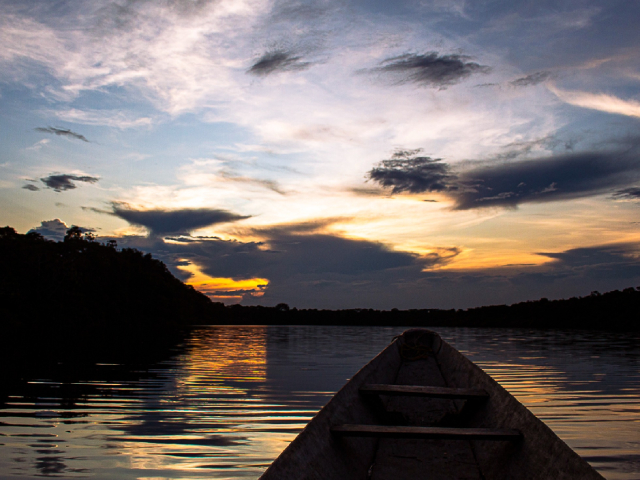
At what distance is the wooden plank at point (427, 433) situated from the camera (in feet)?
11.4

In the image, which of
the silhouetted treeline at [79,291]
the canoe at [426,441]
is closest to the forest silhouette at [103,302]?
the silhouetted treeline at [79,291]

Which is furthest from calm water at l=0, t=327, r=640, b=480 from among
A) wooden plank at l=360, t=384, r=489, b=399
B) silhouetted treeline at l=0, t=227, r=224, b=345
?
silhouetted treeline at l=0, t=227, r=224, b=345

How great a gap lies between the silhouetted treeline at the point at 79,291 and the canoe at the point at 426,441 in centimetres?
2868

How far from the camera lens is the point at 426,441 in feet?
14.7

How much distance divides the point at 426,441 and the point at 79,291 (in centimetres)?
4784

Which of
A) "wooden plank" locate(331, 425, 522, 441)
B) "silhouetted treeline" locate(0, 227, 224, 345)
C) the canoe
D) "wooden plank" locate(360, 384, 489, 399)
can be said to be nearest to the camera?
the canoe

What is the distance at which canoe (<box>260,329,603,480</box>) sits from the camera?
3158 millimetres

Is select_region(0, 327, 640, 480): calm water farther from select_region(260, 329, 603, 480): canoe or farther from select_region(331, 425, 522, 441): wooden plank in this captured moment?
select_region(331, 425, 522, 441): wooden plank

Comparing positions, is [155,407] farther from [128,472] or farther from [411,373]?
[411,373]

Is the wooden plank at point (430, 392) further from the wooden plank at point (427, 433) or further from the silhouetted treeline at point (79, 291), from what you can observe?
the silhouetted treeline at point (79, 291)

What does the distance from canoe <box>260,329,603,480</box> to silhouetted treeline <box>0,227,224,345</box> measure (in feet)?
94.1

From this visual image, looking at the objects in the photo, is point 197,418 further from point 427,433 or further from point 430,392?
point 427,433

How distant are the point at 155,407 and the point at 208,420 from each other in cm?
178

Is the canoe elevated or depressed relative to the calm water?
elevated
